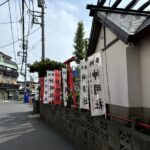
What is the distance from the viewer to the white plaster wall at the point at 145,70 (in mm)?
7037

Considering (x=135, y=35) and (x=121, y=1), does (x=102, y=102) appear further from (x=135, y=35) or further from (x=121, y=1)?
(x=121, y=1)

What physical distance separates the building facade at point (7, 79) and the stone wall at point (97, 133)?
61835mm

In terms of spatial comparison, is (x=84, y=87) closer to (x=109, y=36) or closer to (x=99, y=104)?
(x=99, y=104)

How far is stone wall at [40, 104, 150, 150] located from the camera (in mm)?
4889

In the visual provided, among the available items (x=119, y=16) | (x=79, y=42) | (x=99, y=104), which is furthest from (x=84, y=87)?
(x=79, y=42)

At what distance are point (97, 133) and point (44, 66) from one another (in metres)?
16.0

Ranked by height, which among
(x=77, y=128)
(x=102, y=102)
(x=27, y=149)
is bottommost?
(x=27, y=149)

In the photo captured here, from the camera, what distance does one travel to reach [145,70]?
7.21m

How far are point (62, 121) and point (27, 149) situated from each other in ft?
10.8

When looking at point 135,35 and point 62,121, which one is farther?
point 62,121

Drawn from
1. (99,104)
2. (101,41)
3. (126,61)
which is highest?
(101,41)

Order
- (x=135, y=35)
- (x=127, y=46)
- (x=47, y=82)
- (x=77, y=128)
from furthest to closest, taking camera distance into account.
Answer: (x=47, y=82) < (x=77, y=128) < (x=127, y=46) < (x=135, y=35)

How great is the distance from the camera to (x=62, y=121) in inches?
467

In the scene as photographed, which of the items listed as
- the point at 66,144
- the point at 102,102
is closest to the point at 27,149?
the point at 66,144
